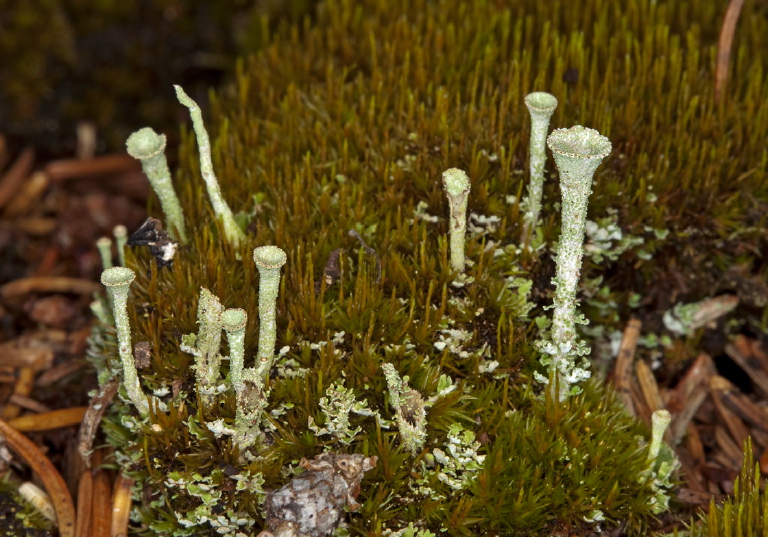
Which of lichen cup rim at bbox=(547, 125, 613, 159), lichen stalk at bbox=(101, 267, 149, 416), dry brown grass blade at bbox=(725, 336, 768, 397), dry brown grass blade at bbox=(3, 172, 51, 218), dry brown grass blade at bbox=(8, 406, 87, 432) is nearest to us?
lichen cup rim at bbox=(547, 125, 613, 159)

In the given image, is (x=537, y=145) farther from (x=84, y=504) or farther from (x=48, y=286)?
(x=48, y=286)

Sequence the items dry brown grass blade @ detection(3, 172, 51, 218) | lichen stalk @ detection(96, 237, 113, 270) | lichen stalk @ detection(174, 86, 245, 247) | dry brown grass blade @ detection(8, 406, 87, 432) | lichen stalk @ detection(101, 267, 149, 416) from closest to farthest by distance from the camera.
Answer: lichen stalk @ detection(101, 267, 149, 416), lichen stalk @ detection(174, 86, 245, 247), lichen stalk @ detection(96, 237, 113, 270), dry brown grass blade @ detection(8, 406, 87, 432), dry brown grass blade @ detection(3, 172, 51, 218)

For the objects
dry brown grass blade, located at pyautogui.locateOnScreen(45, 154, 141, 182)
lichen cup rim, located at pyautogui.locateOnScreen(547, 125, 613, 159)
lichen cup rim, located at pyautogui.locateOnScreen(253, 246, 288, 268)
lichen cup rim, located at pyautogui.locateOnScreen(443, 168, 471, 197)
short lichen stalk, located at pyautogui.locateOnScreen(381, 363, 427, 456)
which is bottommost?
dry brown grass blade, located at pyautogui.locateOnScreen(45, 154, 141, 182)

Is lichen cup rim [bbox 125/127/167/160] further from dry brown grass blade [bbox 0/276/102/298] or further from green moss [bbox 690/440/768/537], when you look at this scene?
green moss [bbox 690/440/768/537]

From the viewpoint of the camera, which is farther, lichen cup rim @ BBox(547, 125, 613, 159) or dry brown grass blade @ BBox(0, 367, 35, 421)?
dry brown grass blade @ BBox(0, 367, 35, 421)

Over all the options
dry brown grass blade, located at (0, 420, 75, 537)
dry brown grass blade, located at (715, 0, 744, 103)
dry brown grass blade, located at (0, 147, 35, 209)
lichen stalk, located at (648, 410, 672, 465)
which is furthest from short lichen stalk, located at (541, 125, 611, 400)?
dry brown grass blade, located at (0, 147, 35, 209)

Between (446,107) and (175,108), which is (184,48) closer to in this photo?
(175,108)

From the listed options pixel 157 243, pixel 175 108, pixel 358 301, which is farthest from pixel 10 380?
pixel 175 108
